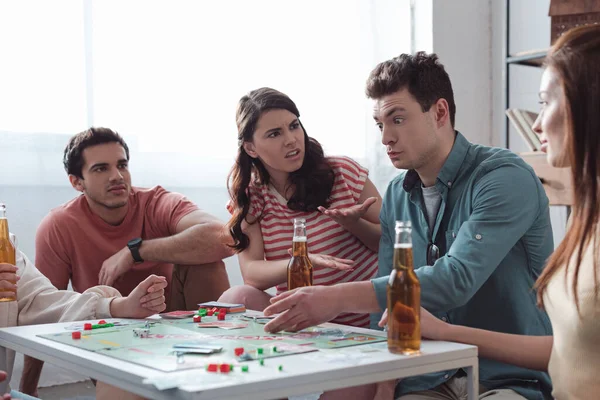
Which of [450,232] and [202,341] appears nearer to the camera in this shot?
[202,341]

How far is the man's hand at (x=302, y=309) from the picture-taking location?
141 cm

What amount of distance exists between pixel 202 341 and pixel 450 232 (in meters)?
0.69

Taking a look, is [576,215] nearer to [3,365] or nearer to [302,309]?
[302,309]

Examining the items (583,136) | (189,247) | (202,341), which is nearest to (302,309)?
(202,341)

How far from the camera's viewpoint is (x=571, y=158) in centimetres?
117

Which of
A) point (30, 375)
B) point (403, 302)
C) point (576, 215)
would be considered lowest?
point (30, 375)

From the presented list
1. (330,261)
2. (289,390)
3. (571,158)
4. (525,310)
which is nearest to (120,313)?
(330,261)

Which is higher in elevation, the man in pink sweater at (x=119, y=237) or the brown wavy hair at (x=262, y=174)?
the brown wavy hair at (x=262, y=174)

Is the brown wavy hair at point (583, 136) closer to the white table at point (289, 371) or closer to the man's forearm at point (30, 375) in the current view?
the white table at point (289, 371)

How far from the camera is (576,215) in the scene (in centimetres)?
119

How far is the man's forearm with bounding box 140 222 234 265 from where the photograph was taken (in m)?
2.66

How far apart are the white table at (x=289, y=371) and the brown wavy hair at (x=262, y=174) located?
1060mm

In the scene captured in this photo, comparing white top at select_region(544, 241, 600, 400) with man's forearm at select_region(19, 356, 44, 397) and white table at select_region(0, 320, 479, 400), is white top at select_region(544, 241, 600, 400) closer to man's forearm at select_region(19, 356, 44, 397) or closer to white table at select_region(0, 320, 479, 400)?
white table at select_region(0, 320, 479, 400)

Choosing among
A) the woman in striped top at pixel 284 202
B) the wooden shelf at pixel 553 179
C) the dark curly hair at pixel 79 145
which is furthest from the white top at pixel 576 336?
the dark curly hair at pixel 79 145
